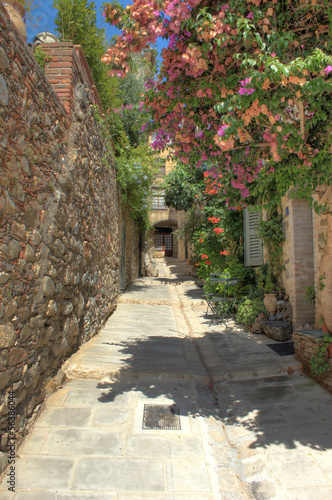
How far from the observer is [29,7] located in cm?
405

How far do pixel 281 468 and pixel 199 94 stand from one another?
353 centimetres

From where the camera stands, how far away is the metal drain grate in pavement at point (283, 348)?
4.97 meters

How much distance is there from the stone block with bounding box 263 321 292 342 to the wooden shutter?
1952 mm

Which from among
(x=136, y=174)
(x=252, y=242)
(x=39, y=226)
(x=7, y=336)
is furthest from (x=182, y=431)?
(x=136, y=174)

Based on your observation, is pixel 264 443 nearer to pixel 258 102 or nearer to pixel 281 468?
pixel 281 468

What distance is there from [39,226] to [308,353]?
11.3 feet

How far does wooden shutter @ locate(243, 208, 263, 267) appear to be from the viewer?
7633 mm

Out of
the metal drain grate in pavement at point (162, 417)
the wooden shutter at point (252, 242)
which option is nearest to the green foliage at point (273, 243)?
the wooden shutter at point (252, 242)

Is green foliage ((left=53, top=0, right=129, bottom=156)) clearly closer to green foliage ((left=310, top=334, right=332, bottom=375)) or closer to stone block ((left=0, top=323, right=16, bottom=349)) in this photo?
stone block ((left=0, top=323, right=16, bottom=349))

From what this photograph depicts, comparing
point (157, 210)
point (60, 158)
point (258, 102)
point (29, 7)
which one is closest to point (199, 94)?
point (258, 102)

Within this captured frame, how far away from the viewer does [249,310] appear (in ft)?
→ 21.7

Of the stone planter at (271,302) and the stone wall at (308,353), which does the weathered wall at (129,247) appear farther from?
the stone wall at (308,353)

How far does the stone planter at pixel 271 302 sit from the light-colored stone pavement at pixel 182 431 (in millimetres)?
1114

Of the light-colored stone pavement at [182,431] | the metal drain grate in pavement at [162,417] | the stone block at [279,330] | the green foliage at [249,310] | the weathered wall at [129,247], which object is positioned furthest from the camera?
the weathered wall at [129,247]
